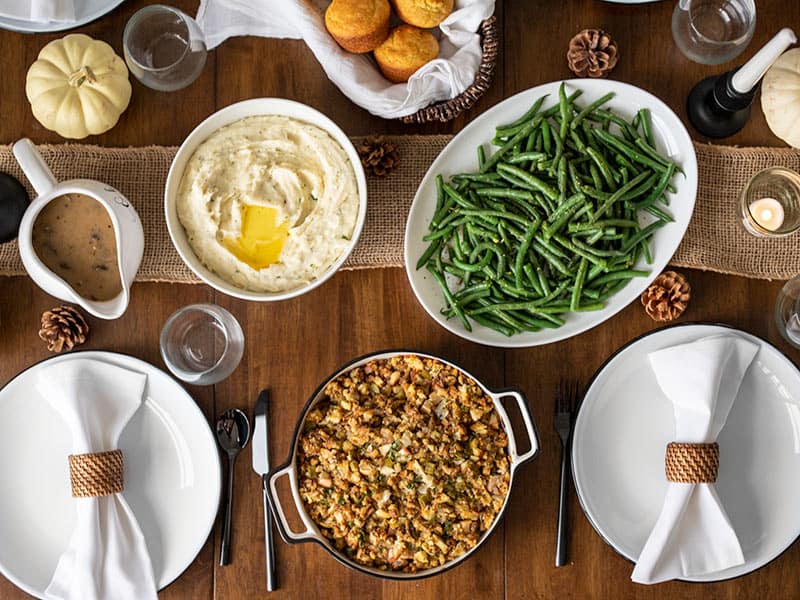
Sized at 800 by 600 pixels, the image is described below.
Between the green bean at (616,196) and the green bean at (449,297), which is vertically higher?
the green bean at (616,196)

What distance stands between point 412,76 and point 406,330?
648mm

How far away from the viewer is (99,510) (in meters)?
1.98

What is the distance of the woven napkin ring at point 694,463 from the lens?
195cm

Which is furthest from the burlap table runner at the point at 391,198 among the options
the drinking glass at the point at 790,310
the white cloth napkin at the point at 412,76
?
the white cloth napkin at the point at 412,76

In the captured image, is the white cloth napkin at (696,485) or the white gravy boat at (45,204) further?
the white cloth napkin at (696,485)

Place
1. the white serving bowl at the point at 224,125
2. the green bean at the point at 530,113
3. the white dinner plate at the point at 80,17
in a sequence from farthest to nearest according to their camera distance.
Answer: the white dinner plate at the point at 80,17 → the green bean at the point at 530,113 → the white serving bowl at the point at 224,125

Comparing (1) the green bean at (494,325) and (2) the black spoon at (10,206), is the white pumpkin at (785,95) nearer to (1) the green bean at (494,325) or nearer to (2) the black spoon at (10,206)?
(1) the green bean at (494,325)

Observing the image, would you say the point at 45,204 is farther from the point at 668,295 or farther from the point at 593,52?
the point at 668,295

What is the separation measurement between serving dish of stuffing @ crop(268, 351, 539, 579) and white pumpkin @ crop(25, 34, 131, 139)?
90cm

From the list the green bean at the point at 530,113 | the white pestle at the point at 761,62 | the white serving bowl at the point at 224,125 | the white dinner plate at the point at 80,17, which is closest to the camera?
the white pestle at the point at 761,62

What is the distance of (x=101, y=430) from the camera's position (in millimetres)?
1997

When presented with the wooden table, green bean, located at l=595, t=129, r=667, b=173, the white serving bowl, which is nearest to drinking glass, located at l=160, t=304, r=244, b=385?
the wooden table

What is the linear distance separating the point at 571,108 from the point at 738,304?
69 cm

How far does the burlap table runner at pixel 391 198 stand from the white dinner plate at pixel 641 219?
10 cm
